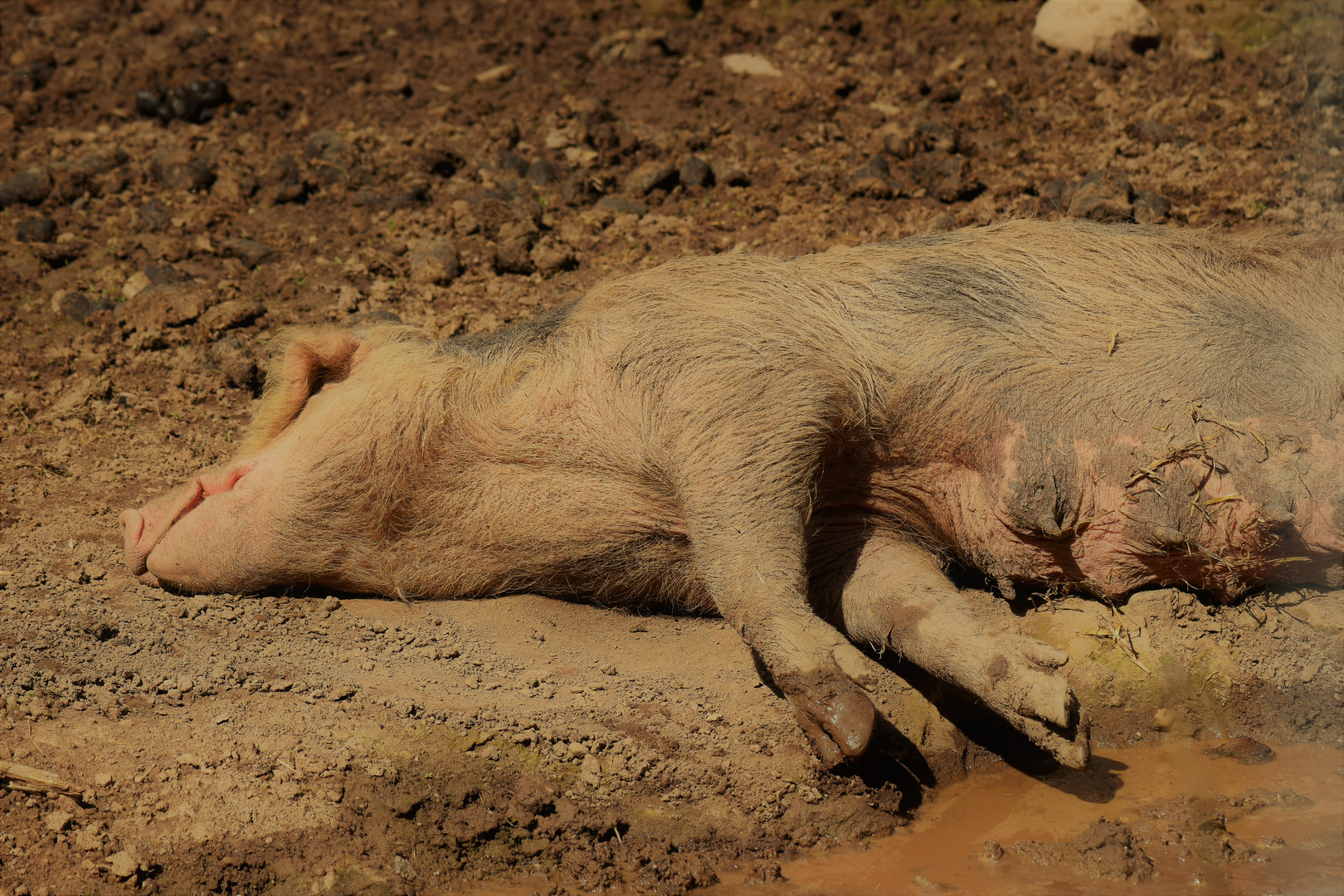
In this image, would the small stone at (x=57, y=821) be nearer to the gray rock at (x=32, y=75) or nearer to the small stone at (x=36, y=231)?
the small stone at (x=36, y=231)

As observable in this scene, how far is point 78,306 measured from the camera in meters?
5.36

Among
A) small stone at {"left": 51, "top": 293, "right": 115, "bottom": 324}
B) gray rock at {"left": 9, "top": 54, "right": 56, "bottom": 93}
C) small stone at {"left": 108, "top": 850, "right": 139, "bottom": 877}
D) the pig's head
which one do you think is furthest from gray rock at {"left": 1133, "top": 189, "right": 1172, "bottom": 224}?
gray rock at {"left": 9, "top": 54, "right": 56, "bottom": 93}

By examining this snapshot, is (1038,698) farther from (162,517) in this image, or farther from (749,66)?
(749,66)

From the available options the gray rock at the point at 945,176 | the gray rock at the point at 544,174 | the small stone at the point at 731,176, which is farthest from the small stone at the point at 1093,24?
the gray rock at the point at 544,174

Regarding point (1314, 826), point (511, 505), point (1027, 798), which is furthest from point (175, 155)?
point (1314, 826)

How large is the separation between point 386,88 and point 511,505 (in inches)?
173

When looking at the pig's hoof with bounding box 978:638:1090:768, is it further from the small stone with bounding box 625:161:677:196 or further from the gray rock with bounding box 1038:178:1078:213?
the small stone with bounding box 625:161:677:196

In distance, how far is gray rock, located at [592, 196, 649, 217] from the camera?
5859 millimetres

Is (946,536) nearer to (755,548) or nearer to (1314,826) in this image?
(755,548)

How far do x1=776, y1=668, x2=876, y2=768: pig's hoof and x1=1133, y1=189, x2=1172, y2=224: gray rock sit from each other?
3.28 meters

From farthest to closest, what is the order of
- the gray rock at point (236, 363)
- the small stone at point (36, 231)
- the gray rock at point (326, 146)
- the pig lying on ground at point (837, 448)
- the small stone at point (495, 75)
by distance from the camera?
the small stone at point (495, 75) → the gray rock at point (326, 146) → the small stone at point (36, 231) → the gray rock at point (236, 363) → the pig lying on ground at point (837, 448)

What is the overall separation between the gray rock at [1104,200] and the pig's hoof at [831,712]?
299 cm

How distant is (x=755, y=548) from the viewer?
3.28 metres

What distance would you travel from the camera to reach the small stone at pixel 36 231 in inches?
230
